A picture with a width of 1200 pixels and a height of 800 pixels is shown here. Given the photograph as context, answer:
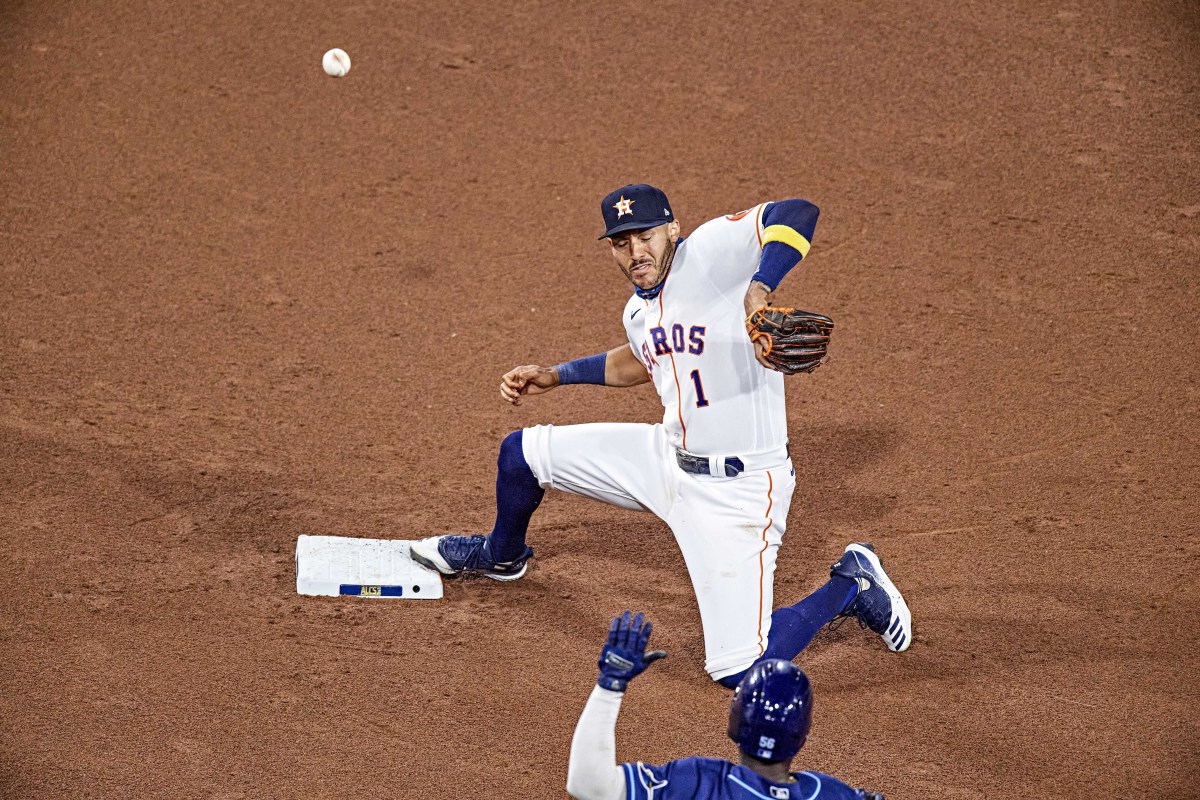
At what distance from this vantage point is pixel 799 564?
5625 mm

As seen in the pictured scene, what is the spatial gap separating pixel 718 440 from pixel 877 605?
0.92 metres

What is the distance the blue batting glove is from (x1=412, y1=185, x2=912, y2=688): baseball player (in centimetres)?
141

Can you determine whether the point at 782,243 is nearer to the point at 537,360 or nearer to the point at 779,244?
the point at 779,244

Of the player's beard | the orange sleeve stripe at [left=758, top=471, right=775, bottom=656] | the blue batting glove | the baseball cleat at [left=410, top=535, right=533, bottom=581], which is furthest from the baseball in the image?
the blue batting glove

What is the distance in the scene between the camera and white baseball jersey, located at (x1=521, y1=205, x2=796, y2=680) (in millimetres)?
4676

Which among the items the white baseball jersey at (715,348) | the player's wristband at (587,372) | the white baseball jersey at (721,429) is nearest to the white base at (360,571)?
the player's wristband at (587,372)

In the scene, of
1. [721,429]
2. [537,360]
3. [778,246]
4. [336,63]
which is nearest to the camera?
[778,246]

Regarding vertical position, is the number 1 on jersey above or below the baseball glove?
below

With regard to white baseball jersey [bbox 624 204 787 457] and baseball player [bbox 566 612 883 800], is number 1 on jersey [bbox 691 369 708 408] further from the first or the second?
baseball player [bbox 566 612 883 800]

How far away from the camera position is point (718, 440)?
4.77 m

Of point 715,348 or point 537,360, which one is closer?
point 715,348

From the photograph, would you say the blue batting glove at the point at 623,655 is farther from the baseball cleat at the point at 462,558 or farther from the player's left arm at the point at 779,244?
the baseball cleat at the point at 462,558

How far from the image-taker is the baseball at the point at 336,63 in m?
8.02

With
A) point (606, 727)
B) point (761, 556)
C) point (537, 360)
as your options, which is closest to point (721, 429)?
point (761, 556)
